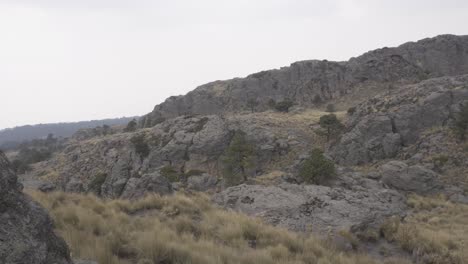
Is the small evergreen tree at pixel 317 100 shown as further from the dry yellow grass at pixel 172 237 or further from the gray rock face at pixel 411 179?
the dry yellow grass at pixel 172 237

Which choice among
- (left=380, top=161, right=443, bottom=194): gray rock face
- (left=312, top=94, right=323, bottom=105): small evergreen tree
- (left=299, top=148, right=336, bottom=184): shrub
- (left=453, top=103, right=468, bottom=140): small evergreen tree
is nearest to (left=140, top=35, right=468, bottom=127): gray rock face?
(left=312, top=94, right=323, bottom=105): small evergreen tree

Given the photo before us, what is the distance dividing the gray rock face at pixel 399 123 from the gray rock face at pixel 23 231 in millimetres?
43013

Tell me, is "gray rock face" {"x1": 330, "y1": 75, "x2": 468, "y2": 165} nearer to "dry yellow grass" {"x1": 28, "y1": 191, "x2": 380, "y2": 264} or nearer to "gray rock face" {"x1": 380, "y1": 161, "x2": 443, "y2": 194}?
"gray rock face" {"x1": 380, "y1": 161, "x2": 443, "y2": 194}

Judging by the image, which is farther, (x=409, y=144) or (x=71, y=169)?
(x=71, y=169)

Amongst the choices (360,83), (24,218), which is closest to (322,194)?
(24,218)

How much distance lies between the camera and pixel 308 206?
1434 centimetres

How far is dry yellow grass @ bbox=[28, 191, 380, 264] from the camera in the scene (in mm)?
7152

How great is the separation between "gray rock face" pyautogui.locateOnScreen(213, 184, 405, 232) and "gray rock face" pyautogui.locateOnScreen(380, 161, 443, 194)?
1465cm

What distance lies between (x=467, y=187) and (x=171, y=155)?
116ft

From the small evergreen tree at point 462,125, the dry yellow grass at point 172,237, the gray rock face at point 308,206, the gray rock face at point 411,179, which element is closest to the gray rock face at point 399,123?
the small evergreen tree at point 462,125

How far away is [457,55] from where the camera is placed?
93.7 metres

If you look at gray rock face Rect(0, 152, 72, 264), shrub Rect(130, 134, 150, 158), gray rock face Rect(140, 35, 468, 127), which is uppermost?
gray rock face Rect(140, 35, 468, 127)

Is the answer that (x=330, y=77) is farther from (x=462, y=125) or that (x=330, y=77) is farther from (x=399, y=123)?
(x=462, y=125)

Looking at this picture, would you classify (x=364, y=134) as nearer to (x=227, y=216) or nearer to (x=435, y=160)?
(x=435, y=160)
